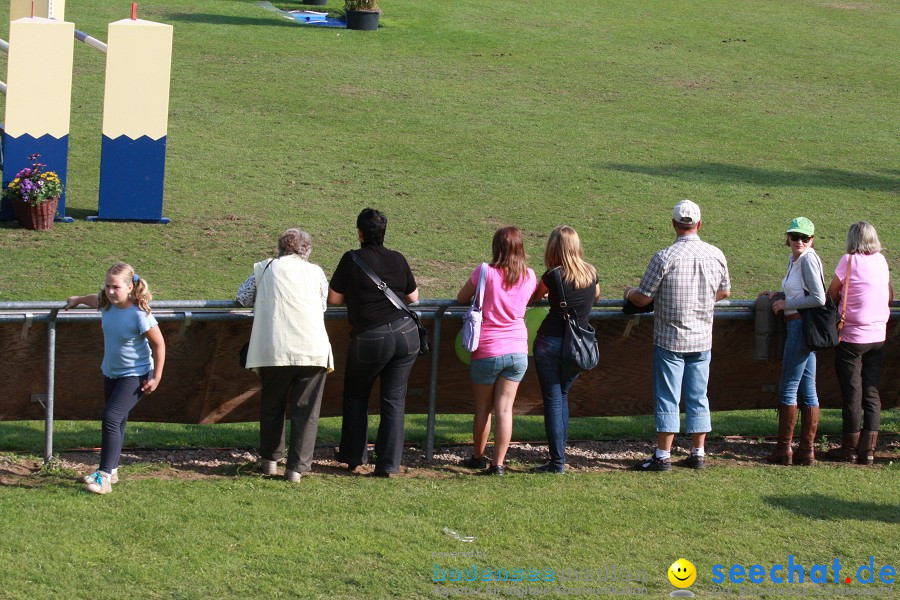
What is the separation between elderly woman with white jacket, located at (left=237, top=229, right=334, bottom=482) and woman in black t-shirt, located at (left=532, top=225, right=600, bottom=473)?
1364 millimetres

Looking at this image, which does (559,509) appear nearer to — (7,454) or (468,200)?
(7,454)

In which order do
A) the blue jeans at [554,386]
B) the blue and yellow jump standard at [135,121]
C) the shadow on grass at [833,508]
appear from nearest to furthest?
the shadow on grass at [833,508], the blue jeans at [554,386], the blue and yellow jump standard at [135,121]

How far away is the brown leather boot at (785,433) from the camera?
7695mm

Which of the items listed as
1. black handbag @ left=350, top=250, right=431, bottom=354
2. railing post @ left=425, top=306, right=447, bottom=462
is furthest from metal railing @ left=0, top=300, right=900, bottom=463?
black handbag @ left=350, top=250, right=431, bottom=354

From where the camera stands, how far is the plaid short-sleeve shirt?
23.9 ft

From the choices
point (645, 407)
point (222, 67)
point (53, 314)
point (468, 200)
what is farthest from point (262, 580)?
point (222, 67)

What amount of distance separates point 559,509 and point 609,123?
52.1ft

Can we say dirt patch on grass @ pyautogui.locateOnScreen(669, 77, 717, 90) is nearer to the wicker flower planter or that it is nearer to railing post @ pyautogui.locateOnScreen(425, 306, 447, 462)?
the wicker flower planter

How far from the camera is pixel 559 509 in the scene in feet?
21.0

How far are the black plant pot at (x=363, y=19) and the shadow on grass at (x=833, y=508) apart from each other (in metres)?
23.0

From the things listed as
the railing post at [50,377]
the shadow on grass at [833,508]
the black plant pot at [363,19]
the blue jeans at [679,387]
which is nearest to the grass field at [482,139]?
the black plant pot at [363,19]

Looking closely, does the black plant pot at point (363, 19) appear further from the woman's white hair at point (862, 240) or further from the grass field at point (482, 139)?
the woman's white hair at point (862, 240)

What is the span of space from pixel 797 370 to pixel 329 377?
3.08 metres

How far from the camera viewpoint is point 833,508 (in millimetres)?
6641
